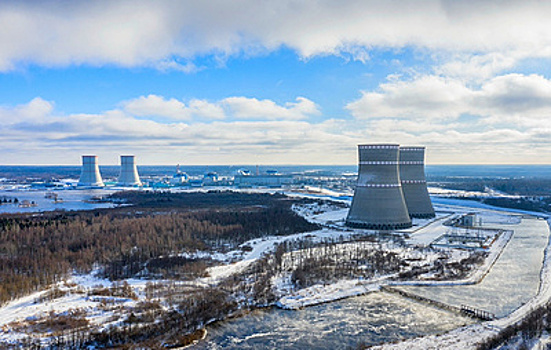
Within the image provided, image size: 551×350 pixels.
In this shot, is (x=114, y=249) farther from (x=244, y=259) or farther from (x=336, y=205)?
(x=336, y=205)

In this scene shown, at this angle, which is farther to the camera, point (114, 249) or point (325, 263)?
point (114, 249)

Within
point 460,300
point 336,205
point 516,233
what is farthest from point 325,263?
point 336,205

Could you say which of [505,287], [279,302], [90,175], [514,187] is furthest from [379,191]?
[90,175]

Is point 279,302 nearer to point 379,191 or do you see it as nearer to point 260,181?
point 379,191

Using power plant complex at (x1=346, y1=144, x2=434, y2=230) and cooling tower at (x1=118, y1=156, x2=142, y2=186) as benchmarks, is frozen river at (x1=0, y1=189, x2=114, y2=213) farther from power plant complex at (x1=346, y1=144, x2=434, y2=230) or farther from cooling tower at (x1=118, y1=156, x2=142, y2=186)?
power plant complex at (x1=346, y1=144, x2=434, y2=230)

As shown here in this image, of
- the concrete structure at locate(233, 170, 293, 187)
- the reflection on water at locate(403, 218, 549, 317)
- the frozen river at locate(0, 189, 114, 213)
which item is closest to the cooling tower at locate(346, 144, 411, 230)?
the reflection on water at locate(403, 218, 549, 317)

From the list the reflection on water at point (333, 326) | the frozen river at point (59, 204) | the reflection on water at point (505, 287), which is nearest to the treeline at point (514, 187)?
the reflection on water at point (505, 287)
